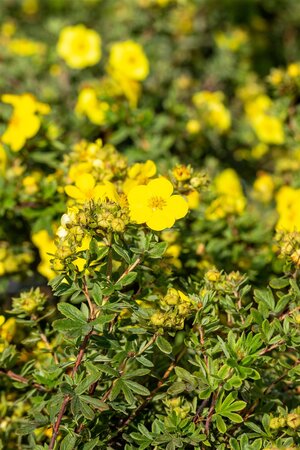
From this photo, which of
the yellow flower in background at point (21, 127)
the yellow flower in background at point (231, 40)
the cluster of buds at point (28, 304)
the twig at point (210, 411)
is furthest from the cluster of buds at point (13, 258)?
the yellow flower in background at point (231, 40)

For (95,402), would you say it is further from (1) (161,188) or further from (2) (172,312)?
(1) (161,188)

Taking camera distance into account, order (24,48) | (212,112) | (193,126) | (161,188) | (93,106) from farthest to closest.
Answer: (24,48) < (212,112) < (193,126) < (93,106) < (161,188)

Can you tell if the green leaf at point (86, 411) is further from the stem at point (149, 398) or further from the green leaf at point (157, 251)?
the green leaf at point (157, 251)

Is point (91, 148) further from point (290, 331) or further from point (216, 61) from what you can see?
point (216, 61)

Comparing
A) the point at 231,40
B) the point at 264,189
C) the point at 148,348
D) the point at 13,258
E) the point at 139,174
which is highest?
the point at 139,174

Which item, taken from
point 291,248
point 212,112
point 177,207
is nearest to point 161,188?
point 177,207

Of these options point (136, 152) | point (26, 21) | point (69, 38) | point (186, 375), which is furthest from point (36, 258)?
point (26, 21)

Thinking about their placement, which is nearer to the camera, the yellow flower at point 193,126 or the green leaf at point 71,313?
the green leaf at point 71,313
